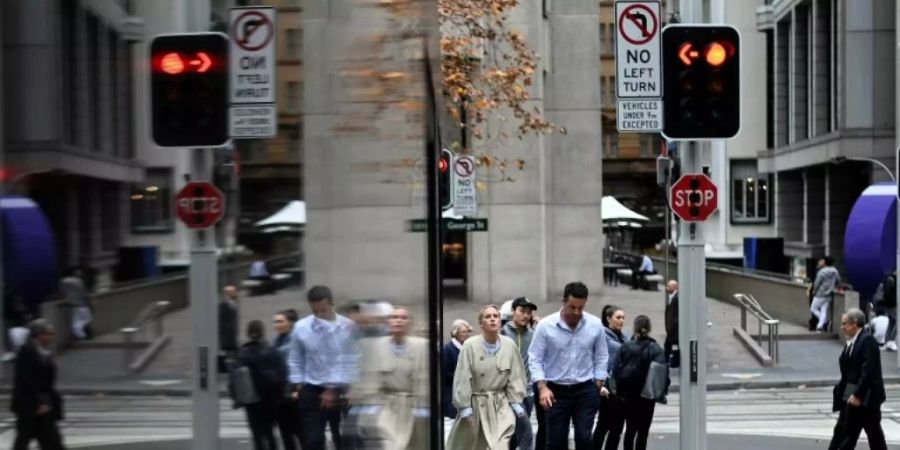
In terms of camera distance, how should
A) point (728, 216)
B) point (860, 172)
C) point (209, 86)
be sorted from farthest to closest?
point (728, 216)
point (860, 172)
point (209, 86)

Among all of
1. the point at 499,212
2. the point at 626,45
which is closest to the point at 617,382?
the point at 626,45

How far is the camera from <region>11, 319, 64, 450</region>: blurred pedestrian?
0.98 m

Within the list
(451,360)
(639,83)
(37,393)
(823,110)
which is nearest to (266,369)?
(37,393)

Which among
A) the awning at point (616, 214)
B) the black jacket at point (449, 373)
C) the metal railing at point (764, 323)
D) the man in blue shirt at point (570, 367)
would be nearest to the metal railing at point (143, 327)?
the man in blue shirt at point (570, 367)

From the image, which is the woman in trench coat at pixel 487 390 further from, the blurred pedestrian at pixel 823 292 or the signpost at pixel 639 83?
the blurred pedestrian at pixel 823 292

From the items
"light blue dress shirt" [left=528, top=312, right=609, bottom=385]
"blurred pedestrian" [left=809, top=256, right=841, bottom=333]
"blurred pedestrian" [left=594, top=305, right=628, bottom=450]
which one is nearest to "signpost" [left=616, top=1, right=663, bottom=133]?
"light blue dress shirt" [left=528, top=312, right=609, bottom=385]

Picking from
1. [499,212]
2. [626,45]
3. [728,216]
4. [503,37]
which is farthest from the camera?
[728,216]

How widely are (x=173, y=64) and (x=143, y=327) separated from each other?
0.86 ft

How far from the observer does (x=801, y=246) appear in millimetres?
48500

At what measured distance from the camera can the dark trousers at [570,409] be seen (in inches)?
362

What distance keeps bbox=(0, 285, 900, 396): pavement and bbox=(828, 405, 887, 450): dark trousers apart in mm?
7384

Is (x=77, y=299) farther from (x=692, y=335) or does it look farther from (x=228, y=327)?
(x=692, y=335)

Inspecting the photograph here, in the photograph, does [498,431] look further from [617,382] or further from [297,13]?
[297,13]

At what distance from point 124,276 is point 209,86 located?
287mm
